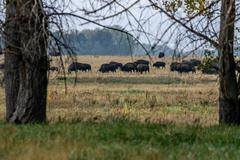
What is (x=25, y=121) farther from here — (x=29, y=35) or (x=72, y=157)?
(x=72, y=157)

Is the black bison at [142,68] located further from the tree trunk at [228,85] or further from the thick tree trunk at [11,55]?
the thick tree trunk at [11,55]

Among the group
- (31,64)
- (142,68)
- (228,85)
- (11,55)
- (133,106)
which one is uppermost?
(11,55)

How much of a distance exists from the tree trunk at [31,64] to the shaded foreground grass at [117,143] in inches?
123

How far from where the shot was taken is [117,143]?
10.2 meters

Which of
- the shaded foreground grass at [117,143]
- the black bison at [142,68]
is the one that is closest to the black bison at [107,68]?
the black bison at [142,68]

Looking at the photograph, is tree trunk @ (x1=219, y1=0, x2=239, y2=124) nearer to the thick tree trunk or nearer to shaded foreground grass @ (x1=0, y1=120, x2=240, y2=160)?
shaded foreground grass @ (x1=0, y1=120, x2=240, y2=160)

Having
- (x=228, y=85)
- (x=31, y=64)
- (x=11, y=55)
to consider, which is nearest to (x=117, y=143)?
(x=31, y=64)

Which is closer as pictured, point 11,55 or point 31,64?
point 31,64

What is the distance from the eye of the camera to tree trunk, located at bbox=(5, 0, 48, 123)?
15.3 m

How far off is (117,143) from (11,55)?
6838mm

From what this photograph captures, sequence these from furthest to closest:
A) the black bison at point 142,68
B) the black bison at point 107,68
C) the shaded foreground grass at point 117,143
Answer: the black bison at point 107,68 → the black bison at point 142,68 → the shaded foreground grass at point 117,143

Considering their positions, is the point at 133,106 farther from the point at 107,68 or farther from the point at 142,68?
the point at 107,68

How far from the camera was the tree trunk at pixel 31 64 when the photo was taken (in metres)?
15.3

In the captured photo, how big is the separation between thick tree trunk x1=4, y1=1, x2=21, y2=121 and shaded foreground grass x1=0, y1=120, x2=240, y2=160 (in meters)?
3.82
